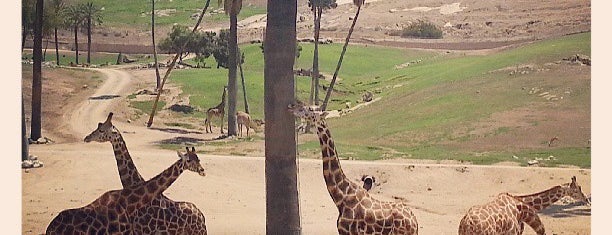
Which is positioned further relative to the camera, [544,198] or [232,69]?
[232,69]

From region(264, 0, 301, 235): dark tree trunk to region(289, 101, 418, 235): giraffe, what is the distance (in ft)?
1.75

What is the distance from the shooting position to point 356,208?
552 cm

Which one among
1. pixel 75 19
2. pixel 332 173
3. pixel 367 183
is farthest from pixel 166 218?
pixel 75 19

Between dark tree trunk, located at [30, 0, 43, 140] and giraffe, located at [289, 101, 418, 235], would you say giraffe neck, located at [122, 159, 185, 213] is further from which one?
dark tree trunk, located at [30, 0, 43, 140]

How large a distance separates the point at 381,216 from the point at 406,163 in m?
1.24

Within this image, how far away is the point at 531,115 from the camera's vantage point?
6617 millimetres

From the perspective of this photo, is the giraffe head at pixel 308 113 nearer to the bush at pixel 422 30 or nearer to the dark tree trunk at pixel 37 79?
the bush at pixel 422 30

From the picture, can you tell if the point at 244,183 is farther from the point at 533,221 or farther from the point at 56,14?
the point at 533,221

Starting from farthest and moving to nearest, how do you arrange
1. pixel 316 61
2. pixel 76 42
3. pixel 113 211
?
pixel 76 42, pixel 316 61, pixel 113 211

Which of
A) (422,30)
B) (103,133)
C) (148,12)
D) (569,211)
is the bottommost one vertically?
(569,211)

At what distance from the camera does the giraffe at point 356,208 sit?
5480 mm

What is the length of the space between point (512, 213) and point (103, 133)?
2.71 m

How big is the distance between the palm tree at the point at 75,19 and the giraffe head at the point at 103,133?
2.75ft

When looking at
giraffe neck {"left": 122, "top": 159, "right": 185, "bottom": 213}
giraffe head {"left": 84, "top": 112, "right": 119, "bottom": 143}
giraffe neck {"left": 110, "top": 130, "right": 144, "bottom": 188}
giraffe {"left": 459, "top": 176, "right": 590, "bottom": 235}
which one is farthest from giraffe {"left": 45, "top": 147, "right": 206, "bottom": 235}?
giraffe {"left": 459, "top": 176, "right": 590, "bottom": 235}
